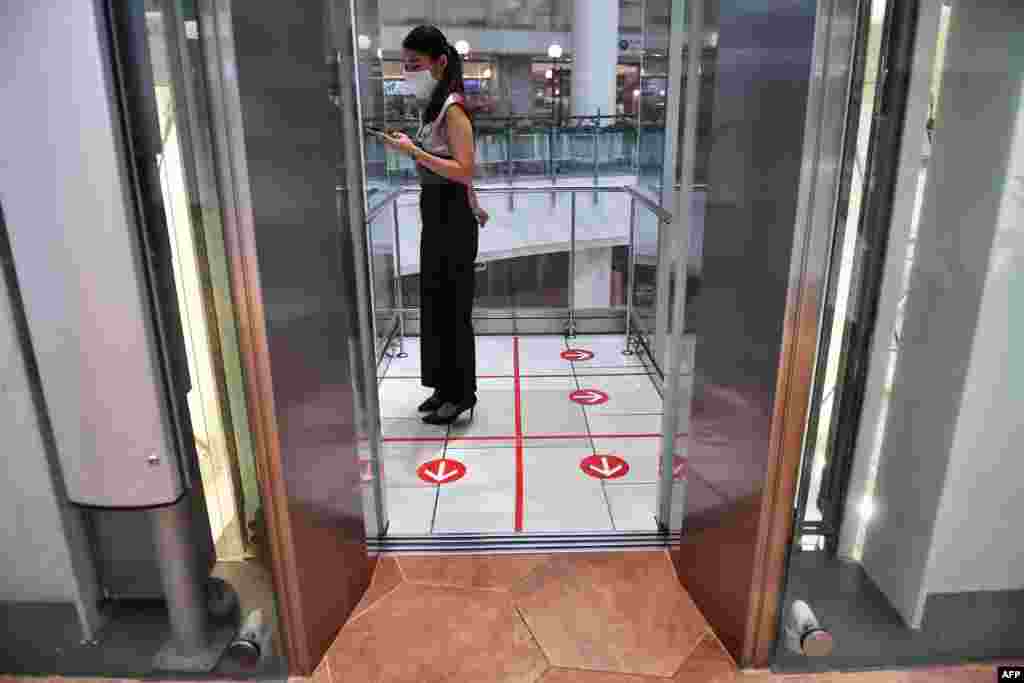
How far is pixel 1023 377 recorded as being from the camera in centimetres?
135

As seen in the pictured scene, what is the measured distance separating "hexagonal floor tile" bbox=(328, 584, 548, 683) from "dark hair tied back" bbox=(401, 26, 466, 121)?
64.7 inches

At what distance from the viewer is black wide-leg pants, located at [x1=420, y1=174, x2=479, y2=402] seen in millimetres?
2521

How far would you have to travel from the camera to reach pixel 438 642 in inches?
65.6

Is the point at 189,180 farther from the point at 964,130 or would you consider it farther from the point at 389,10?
the point at 389,10

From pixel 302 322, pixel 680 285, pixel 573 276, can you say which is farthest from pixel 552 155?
pixel 302 322

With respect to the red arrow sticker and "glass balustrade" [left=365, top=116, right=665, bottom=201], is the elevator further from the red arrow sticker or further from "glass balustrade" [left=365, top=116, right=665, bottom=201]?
"glass balustrade" [left=365, top=116, right=665, bottom=201]

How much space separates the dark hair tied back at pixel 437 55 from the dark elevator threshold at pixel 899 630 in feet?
6.32

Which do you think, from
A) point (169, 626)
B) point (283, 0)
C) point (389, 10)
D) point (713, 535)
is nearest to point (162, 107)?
point (283, 0)

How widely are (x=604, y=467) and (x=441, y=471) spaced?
2.07 ft

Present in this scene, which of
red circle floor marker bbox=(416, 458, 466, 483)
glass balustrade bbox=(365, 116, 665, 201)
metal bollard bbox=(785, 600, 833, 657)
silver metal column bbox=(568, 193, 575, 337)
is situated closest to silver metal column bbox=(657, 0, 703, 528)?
metal bollard bbox=(785, 600, 833, 657)

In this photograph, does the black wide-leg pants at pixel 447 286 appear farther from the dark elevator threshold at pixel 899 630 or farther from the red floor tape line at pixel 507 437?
the dark elevator threshold at pixel 899 630

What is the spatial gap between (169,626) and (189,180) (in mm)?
1049

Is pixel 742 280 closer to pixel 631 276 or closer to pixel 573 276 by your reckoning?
pixel 631 276

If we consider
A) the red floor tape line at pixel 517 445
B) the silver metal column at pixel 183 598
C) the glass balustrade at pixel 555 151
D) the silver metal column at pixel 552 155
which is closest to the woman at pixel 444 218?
the red floor tape line at pixel 517 445
